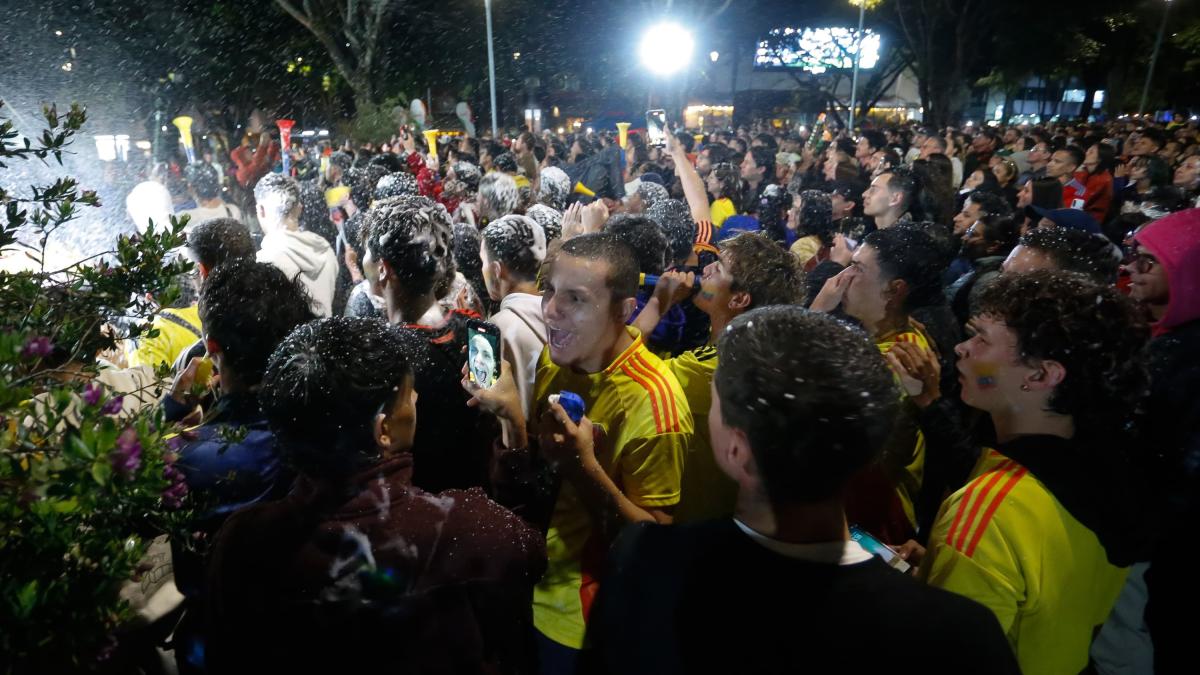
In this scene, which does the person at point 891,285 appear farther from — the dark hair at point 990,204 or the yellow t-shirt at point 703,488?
the dark hair at point 990,204

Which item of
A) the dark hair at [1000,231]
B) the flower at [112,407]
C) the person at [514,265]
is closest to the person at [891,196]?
the dark hair at [1000,231]

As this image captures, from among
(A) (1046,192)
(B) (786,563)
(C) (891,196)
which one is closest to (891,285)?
(B) (786,563)

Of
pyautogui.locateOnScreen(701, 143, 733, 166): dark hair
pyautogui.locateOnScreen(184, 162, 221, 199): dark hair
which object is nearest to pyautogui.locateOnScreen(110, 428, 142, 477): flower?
pyautogui.locateOnScreen(184, 162, 221, 199): dark hair

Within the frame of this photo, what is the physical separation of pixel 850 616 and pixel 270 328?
7.26 feet

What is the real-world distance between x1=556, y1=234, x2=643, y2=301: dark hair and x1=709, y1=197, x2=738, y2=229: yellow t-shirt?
4722 mm

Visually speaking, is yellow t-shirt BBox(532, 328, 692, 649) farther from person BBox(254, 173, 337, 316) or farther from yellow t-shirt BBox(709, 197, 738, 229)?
yellow t-shirt BBox(709, 197, 738, 229)

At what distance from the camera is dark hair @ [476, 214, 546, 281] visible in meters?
3.92

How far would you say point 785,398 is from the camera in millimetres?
1485

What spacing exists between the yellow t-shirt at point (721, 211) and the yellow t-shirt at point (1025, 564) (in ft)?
19.0

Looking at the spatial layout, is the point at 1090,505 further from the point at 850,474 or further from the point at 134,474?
the point at 134,474

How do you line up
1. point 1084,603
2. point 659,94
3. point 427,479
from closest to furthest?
point 1084,603
point 427,479
point 659,94

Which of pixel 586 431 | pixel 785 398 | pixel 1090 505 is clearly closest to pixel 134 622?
pixel 586 431

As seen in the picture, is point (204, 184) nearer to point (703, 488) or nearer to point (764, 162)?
point (703, 488)

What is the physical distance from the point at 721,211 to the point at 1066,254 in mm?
4380
